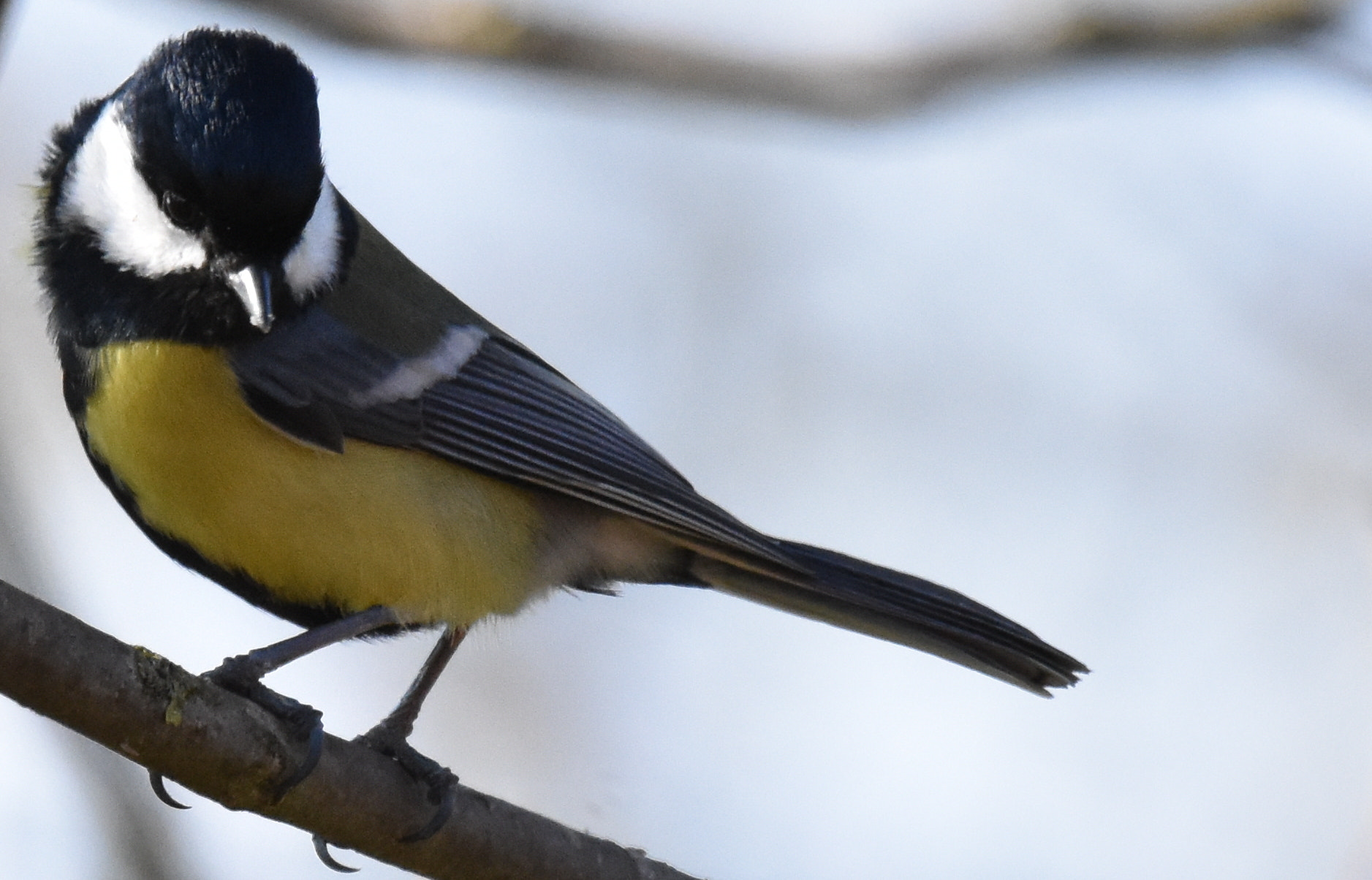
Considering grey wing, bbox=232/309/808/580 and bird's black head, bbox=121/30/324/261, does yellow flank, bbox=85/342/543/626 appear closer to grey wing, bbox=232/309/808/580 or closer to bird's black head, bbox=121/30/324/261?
grey wing, bbox=232/309/808/580

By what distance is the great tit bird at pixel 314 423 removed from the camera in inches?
94.7

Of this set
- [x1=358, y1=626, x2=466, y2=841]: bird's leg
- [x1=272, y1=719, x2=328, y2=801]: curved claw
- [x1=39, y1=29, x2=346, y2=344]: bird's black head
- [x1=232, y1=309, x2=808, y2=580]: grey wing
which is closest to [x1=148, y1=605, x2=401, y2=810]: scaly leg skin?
[x1=272, y1=719, x2=328, y2=801]: curved claw

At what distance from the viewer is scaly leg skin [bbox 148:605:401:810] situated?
205 cm

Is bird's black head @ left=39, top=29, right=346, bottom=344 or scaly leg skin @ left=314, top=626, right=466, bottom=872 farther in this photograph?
bird's black head @ left=39, top=29, right=346, bottom=344

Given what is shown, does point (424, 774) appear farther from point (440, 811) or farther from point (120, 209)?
point (120, 209)

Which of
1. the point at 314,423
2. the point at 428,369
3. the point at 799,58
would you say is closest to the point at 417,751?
the point at 314,423

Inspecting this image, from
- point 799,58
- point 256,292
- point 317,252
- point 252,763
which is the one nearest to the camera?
point 252,763

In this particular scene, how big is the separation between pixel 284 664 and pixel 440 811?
381 mm

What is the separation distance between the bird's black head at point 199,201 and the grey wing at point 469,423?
0.33 feet

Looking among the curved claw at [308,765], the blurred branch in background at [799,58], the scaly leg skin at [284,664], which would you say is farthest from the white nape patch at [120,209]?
the blurred branch in background at [799,58]

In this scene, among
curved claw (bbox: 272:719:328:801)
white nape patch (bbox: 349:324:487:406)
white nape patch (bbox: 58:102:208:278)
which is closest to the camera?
curved claw (bbox: 272:719:328:801)

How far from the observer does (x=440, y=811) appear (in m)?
2.19

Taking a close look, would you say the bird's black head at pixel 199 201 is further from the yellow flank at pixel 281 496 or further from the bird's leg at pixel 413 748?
the bird's leg at pixel 413 748

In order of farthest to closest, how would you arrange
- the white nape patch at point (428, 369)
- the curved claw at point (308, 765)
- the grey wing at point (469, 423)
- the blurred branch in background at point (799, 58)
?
the blurred branch in background at point (799, 58) < the white nape patch at point (428, 369) < the grey wing at point (469, 423) < the curved claw at point (308, 765)
